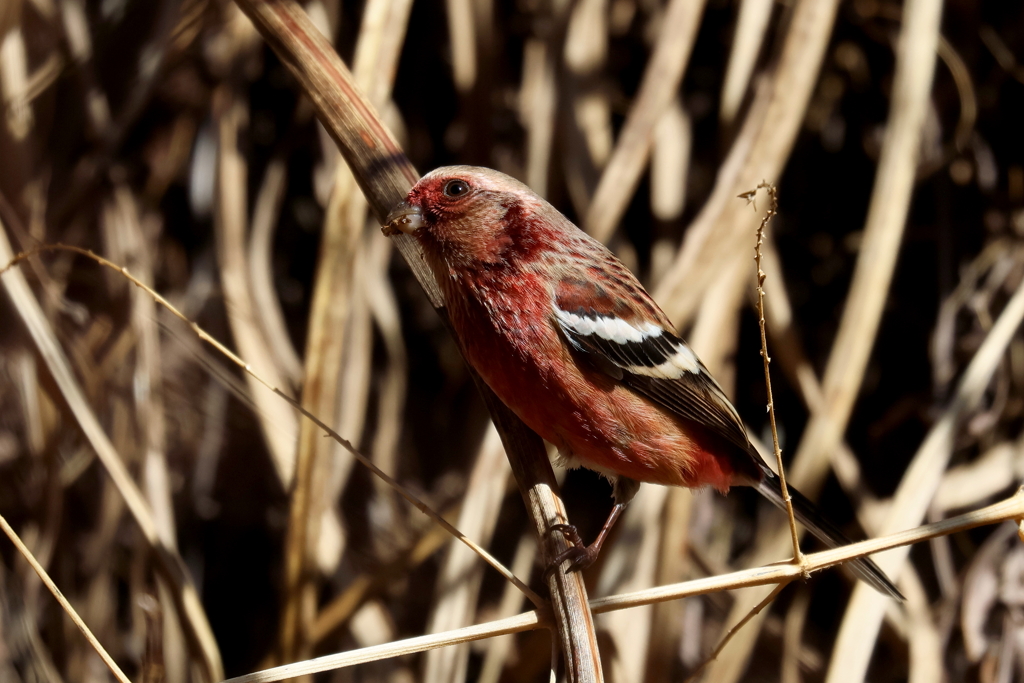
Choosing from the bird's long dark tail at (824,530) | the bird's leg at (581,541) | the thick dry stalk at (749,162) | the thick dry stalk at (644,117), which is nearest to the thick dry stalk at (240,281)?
the bird's leg at (581,541)

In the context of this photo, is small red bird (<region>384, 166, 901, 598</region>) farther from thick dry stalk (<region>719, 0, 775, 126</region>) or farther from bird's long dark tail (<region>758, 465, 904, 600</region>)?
thick dry stalk (<region>719, 0, 775, 126</region>)

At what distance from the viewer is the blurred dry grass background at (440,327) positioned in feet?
8.31

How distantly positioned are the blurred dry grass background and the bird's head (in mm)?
232

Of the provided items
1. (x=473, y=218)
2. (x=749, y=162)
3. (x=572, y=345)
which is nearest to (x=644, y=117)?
(x=749, y=162)

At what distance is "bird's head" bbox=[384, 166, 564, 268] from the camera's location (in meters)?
2.23

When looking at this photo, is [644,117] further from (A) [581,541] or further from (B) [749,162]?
(A) [581,541]

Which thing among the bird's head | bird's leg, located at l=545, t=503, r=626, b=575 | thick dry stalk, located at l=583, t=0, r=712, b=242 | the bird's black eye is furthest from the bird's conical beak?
bird's leg, located at l=545, t=503, r=626, b=575

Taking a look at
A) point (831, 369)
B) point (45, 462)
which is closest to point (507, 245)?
point (831, 369)

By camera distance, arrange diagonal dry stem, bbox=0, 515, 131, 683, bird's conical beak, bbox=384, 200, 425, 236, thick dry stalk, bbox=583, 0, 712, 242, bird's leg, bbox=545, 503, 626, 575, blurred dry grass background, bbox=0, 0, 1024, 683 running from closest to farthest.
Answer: diagonal dry stem, bbox=0, 515, 131, 683
bird's leg, bbox=545, 503, 626, 575
bird's conical beak, bbox=384, 200, 425, 236
blurred dry grass background, bbox=0, 0, 1024, 683
thick dry stalk, bbox=583, 0, 712, 242

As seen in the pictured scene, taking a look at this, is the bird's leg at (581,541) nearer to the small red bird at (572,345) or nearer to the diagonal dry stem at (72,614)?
the small red bird at (572,345)

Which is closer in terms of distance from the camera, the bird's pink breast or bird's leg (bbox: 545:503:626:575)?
bird's leg (bbox: 545:503:626:575)

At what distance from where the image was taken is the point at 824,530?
2324 millimetres

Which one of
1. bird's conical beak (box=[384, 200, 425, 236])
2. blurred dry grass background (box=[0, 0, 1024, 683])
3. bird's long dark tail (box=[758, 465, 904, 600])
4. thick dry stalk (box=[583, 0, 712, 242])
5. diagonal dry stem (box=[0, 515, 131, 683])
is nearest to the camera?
diagonal dry stem (box=[0, 515, 131, 683])

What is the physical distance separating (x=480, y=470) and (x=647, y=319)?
25.1 inches
